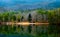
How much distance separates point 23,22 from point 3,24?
107 centimetres

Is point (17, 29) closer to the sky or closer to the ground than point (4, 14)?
closer to the ground

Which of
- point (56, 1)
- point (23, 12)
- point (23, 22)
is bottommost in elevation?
point (23, 22)

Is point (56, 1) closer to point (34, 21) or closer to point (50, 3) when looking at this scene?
point (50, 3)

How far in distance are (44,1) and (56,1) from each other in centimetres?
64

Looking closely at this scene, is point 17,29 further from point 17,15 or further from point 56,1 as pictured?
point 56,1

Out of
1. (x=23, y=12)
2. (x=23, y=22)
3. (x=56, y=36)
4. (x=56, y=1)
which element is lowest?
(x=56, y=36)

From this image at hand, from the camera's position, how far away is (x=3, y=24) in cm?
786

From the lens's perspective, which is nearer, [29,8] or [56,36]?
[56,36]

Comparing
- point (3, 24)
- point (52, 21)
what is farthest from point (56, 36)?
point (3, 24)

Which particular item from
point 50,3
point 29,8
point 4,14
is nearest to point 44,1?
point 50,3

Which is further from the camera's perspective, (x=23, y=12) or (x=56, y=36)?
(x=23, y=12)

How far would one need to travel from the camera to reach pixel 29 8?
7.98 m

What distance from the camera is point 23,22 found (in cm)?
789

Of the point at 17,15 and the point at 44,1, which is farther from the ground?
the point at 44,1
